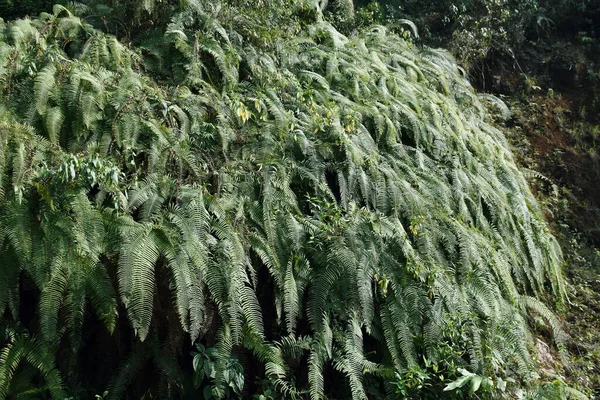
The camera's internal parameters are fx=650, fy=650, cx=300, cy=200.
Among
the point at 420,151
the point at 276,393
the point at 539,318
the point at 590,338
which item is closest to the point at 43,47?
the point at 276,393

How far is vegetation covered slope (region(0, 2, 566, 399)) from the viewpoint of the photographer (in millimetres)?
4125

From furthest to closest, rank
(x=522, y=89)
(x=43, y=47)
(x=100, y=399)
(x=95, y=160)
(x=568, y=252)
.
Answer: (x=522, y=89)
(x=568, y=252)
(x=43, y=47)
(x=95, y=160)
(x=100, y=399)

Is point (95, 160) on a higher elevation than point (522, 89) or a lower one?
lower

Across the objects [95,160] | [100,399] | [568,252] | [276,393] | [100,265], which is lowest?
[100,399]

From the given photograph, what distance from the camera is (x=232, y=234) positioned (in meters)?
4.72

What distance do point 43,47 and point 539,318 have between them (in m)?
5.33

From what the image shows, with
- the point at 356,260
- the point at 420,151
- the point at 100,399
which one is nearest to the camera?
the point at 100,399

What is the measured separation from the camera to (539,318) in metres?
6.57

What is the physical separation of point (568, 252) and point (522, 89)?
3757mm

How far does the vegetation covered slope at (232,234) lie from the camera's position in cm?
412

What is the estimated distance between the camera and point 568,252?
324 inches

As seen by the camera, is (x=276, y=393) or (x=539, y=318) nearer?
(x=276, y=393)

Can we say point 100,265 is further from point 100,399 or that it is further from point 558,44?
point 558,44

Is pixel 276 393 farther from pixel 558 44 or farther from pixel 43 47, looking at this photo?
pixel 558 44
